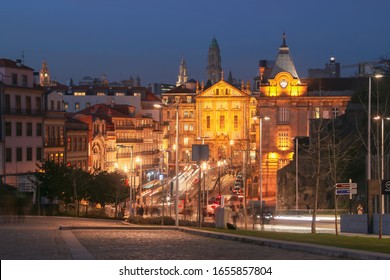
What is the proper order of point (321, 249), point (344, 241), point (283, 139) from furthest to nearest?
point (283, 139) → point (344, 241) → point (321, 249)

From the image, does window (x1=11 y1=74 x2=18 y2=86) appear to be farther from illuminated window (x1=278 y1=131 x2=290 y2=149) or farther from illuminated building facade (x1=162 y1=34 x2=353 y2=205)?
illuminated window (x1=278 y1=131 x2=290 y2=149)

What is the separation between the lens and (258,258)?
19.9 m

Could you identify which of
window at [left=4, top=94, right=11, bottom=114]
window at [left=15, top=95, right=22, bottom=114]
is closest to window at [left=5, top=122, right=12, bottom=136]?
window at [left=4, top=94, right=11, bottom=114]

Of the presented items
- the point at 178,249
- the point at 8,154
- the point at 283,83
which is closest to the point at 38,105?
the point at 8,154

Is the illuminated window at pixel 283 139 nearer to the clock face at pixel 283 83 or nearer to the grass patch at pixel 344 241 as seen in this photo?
the clock face at pixel 283 83

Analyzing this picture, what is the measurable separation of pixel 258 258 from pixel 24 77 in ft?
198

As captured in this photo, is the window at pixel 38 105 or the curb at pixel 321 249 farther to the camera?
the window at pixel 38 105

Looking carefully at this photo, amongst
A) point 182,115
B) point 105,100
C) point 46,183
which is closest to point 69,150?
point 46,183

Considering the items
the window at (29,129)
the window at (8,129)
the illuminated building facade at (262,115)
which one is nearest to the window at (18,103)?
the window at (29,129)

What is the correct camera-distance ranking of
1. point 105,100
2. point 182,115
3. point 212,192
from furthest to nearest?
point 182,115 → point 105,100 → point 212,192

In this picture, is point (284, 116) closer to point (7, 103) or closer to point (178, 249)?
point (7, 103)
